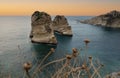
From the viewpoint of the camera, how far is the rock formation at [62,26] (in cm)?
9269

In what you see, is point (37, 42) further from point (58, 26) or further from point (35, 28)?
point (58, 26)

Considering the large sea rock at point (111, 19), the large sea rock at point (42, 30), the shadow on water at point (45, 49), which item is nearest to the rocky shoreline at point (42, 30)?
the large sea rock at point (42, 30)

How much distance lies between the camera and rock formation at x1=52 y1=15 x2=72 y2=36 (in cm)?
9269

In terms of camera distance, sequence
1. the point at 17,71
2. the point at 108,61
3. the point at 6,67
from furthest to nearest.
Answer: the point at 108,61
the point at 6,67
the point at 17,71

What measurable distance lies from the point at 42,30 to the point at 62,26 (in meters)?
27.2

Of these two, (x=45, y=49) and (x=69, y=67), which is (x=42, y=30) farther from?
(x=69, y=67)

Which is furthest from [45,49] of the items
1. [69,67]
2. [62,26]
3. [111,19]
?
[111,19]

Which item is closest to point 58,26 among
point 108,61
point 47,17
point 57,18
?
point 57,18

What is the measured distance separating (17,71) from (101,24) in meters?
145

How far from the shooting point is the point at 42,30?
69125mm

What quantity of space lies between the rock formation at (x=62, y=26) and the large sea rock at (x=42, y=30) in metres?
22.1

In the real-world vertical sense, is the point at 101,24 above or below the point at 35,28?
below

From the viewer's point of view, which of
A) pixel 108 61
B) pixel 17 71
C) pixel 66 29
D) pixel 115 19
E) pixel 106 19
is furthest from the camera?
pixel 106 19

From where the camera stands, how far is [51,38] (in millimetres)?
68312
